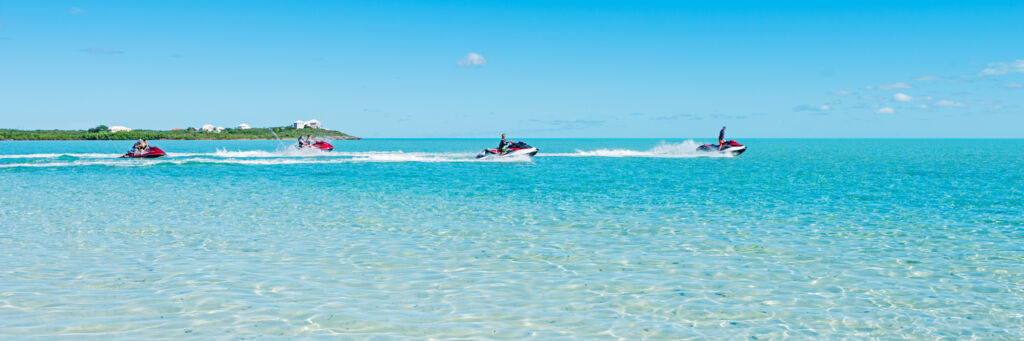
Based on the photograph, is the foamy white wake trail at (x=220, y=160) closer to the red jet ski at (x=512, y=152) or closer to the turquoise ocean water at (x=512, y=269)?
the red jet ski at (x=512, y=152)

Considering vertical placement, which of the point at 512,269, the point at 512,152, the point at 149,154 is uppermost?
the point at 512,152

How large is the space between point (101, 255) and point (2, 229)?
5431mm

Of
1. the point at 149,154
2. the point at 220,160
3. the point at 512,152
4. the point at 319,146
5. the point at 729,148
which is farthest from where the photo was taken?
the point at 319,146

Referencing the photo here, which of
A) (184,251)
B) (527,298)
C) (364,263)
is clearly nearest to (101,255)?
(184,251)

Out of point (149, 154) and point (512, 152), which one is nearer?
point (149, 154)

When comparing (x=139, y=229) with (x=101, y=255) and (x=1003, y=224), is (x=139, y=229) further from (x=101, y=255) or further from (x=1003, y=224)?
(x=1003, y=224)

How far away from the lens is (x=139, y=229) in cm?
1502

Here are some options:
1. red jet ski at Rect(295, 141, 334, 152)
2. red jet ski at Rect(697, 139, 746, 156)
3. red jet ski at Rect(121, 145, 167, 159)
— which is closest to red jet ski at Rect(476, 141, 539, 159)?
red jet ski at Rect(697, 139, 746, 156)

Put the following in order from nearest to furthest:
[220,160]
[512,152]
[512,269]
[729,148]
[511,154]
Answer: [512,269], [511,154], [512,152], [220,160], [729,148]

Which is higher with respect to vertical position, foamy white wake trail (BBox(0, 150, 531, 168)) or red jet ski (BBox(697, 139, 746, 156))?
red jet ski (BBox(697, 139, 746, 156))

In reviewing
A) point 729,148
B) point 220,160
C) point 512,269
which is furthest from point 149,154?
point 512,269

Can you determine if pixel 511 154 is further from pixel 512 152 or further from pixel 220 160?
pixel 220 160

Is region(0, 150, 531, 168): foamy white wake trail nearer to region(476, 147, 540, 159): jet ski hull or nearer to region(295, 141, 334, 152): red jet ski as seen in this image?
region(476, 147, 540, 159): jet ski hull

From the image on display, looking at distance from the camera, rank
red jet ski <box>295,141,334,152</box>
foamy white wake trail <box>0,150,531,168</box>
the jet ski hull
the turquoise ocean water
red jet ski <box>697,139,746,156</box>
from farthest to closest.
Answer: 1. red jet ski <box>295,141,334,152</box>
2. red jet ski <box>697,139,746,156</box>
3. the jet ski hull
4. foamy white wake trail <box>0,150,531,168</box>
5. the turquoise ocean water
